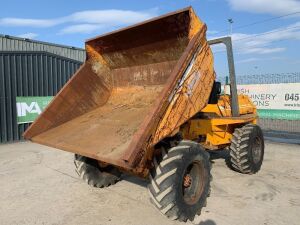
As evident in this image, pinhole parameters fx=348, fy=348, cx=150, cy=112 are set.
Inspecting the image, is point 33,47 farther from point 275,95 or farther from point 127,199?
point 127,199

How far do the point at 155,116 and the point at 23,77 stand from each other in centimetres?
1089

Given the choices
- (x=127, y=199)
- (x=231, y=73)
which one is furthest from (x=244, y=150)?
(x=127, y=199)

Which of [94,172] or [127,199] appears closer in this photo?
[127,199]

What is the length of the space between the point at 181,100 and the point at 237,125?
349 centimetres

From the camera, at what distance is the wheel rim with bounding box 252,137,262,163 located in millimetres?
7676

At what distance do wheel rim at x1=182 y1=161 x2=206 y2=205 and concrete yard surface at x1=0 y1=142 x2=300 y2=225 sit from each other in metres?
0.32

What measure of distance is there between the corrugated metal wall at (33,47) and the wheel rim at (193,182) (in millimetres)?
13691

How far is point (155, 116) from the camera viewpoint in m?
4.26

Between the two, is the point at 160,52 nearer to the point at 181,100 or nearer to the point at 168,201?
the point at 181,100

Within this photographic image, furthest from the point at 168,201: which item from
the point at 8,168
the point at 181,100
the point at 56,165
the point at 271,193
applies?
the point at 8,168

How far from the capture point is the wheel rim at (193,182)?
16.5ft

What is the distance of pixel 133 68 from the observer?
6.66 m

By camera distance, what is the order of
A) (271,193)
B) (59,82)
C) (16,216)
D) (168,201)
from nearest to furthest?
(168,201) → (16,216) → (271,193) → (59,82)

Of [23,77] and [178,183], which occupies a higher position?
[23,77]
